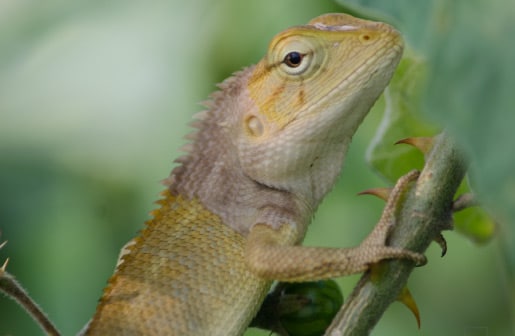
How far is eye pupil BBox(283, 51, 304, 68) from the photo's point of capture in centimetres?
310

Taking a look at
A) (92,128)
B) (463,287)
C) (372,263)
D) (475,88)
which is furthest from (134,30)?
(475,88)

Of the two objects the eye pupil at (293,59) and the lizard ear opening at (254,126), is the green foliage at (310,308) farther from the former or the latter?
the eye pupil at (293,59)

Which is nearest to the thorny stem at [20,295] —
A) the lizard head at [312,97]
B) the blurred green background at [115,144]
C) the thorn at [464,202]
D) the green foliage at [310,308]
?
the green foliage at [310,308]

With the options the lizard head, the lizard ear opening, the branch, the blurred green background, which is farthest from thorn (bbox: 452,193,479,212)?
the blurred green background

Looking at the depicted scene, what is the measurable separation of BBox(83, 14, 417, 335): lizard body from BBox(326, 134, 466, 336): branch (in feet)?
1.78

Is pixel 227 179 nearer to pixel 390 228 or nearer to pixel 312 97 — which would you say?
pixel 312 97

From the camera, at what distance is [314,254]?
2.71m

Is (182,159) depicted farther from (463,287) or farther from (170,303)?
(463,287)

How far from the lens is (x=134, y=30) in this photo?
15.0 ft

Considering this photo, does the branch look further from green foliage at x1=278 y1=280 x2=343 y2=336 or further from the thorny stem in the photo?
the thorny stem

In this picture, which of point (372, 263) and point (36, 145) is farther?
point (36, 145)

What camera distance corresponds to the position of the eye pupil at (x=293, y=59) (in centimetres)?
310

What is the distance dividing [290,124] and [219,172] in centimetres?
35

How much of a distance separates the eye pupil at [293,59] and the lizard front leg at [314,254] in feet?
2.01
